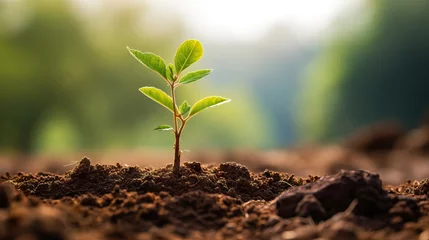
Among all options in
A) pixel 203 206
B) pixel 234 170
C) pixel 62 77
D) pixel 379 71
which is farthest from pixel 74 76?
pixel 203 206

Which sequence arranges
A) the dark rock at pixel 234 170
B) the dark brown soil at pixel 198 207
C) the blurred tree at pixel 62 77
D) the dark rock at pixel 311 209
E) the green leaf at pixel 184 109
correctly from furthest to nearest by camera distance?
the blurred tree at pixel 62 77, the dark rock at pixel 234 170, the green leaf at pixel 184 109, the dark rock at pixel 311 209, the dark brown soil at pixel 198 207

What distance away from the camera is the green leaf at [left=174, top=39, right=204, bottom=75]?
9.41 ft

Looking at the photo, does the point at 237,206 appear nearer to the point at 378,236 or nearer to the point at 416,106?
the point at 378,236

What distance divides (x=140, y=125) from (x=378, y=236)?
28443mm

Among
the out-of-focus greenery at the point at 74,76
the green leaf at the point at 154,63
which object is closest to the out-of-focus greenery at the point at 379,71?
the out-of-focus greenery at the point at 74,76

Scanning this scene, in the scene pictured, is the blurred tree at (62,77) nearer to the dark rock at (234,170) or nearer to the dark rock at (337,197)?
the dark rock at (234,170)

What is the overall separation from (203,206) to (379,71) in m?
22.0

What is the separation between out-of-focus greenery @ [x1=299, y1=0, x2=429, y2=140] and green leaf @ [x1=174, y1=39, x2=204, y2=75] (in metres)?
21.2

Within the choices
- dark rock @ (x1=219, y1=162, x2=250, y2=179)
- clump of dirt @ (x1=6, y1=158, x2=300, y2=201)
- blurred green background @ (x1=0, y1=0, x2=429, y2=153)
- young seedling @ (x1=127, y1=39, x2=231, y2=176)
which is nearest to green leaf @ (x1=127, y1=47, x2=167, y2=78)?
young seedling @ (x1=127, y1=39, x2=231, y2=176)

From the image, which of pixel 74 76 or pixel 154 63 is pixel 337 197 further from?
pixel 74 76

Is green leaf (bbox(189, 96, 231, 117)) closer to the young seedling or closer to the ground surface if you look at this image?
the young seedling

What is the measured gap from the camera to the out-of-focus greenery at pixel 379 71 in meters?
22.5

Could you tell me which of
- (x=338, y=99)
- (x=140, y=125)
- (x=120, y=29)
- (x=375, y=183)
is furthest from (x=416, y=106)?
(x=375, y=183)

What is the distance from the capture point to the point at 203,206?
2453 mm
